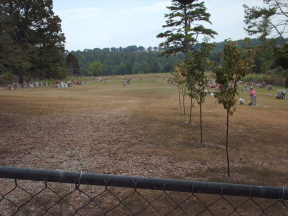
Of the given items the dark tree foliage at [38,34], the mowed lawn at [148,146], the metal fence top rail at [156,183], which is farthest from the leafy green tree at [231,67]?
the dark tree foliage at [38,34]

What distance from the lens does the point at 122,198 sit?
516cm

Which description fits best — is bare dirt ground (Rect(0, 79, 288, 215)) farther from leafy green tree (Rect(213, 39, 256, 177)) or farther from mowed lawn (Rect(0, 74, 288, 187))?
leafy green tree (Rect(213, 39, 256, 177))

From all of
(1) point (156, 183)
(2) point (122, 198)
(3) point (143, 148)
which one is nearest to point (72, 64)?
(3) point (143, 148)

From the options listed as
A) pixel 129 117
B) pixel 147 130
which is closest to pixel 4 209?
pixel 147 130

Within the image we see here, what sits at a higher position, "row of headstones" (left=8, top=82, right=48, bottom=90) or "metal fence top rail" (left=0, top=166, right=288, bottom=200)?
"metal fence top rail" (left=0, top=166, right=288, bottom=200)

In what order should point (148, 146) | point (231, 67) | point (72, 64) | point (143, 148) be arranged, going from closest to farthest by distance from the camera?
point (231, 67) < point (143, 148) < point (148, 146) < point (72, 64)

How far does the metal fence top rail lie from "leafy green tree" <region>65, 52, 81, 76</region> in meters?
78.9

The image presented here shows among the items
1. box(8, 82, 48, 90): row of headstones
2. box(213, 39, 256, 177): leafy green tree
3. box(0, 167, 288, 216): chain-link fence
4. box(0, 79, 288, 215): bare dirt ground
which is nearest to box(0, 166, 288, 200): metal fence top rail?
box(0, 167, 288, 216): chain-link fence

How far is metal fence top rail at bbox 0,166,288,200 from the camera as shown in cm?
144

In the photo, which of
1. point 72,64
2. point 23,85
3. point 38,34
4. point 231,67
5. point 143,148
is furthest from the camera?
point 72,64

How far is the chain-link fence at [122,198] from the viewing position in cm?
148

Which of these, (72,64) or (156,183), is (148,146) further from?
(72,64)

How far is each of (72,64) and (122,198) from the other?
79.2 m

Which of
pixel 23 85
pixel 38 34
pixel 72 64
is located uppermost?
pixel 38 34
